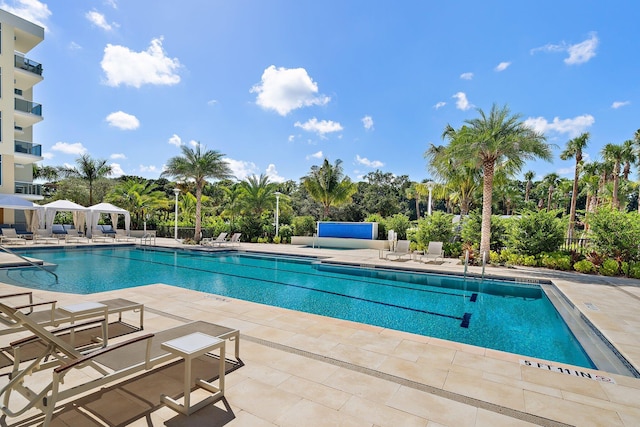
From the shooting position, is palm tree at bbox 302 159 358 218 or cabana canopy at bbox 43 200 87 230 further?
palm tree at bbox 302 159 358 218

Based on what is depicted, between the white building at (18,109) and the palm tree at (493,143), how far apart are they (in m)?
28.4

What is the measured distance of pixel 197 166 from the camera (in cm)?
2109

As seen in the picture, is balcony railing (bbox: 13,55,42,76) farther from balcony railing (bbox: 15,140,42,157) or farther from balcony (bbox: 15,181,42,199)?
balcony (bbox: 15,181,42,199)

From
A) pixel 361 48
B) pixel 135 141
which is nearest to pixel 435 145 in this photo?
pixel 361 48

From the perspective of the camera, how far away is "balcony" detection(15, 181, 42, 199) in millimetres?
23516

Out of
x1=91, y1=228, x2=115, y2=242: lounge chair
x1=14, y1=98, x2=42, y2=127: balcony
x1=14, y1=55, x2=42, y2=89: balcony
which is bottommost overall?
x1=91, y1=228, x2=115, y2=242: lounge chair

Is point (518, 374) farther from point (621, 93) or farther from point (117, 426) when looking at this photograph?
point (621, 93)

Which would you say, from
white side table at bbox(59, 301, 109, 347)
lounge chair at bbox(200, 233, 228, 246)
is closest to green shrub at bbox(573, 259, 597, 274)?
white side table at bbox(59, 301, 109, 347)

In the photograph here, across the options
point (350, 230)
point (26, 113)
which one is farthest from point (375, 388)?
point (26, 113)

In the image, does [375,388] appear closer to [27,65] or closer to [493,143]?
[493,143]

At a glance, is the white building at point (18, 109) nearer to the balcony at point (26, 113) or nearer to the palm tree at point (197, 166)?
the balcony at point (26, 113)

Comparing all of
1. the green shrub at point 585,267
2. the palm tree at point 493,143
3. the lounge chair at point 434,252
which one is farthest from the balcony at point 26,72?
the green shrub at point 585,267

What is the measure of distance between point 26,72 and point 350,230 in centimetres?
2638

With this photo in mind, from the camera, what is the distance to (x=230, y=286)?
10.0 m
